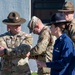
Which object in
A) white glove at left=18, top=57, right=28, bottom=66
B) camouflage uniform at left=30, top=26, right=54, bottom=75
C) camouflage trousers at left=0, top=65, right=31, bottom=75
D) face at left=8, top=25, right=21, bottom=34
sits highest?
face at left=8, top=25, right=21, bottom=34

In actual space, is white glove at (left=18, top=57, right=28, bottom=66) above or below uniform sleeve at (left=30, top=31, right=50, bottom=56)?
below

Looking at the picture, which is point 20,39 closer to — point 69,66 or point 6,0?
point 69,66

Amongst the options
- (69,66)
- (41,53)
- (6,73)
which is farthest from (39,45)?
(69,66)

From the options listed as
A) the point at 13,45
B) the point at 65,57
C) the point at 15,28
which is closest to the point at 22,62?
the point at 13,45

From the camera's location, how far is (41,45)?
671 cm

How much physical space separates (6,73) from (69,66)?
143 cm

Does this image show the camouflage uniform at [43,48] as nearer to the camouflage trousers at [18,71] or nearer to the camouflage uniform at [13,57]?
the camouflage uniform at [13,57]

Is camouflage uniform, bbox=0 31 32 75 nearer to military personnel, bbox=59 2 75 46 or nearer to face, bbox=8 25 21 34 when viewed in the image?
face, bbox=8 25 21 34

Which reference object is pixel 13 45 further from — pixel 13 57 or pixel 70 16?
pixel 70 16

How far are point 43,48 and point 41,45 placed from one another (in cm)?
8

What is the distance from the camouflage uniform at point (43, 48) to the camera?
673 centimetres

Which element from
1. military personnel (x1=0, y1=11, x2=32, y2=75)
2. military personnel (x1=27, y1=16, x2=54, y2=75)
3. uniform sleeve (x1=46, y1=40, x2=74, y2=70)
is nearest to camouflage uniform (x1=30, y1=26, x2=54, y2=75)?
military personnel (x1=27, y1=16, x2=54, y2=75)

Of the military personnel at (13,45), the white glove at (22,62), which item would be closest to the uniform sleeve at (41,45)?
the military personnel at (13,45)

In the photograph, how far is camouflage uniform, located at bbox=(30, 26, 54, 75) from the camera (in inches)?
265
